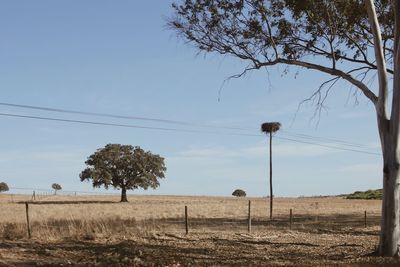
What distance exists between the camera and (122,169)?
236 feet

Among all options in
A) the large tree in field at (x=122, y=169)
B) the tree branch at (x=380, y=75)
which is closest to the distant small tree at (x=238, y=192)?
the large tree in field at (x=122, y=169)

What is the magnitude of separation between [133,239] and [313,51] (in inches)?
318

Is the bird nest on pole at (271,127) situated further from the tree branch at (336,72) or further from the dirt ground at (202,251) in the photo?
the tree branch at (336,72)

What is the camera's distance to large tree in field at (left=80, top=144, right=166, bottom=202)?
70.5m

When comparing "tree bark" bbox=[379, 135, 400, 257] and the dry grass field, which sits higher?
"tree bark" bbox=[379, 135, 400, 257]

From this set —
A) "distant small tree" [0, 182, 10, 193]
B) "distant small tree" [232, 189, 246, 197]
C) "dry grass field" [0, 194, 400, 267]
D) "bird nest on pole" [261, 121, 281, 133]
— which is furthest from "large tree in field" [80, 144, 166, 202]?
"distant small tree" [232, 189, 246, 197]

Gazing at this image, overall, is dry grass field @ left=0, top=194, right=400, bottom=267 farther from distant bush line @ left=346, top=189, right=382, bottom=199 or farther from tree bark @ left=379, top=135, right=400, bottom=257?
distant bush line @ left=346, top=189, right=382, bottom=199

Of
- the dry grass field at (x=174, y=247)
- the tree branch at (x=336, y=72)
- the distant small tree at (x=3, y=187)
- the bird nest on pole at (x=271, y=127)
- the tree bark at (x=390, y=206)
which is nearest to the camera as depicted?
the dry grass field at (x=174, y=247)

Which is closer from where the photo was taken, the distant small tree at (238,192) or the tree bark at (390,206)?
the tree bark at (390,206)

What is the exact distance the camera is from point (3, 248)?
1504cm

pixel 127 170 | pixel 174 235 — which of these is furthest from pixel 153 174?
pixel 174 235

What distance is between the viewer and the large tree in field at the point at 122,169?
231ft

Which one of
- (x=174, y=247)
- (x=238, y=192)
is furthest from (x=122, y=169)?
(x=238, y=192)

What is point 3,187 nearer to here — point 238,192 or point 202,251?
point 238,192
